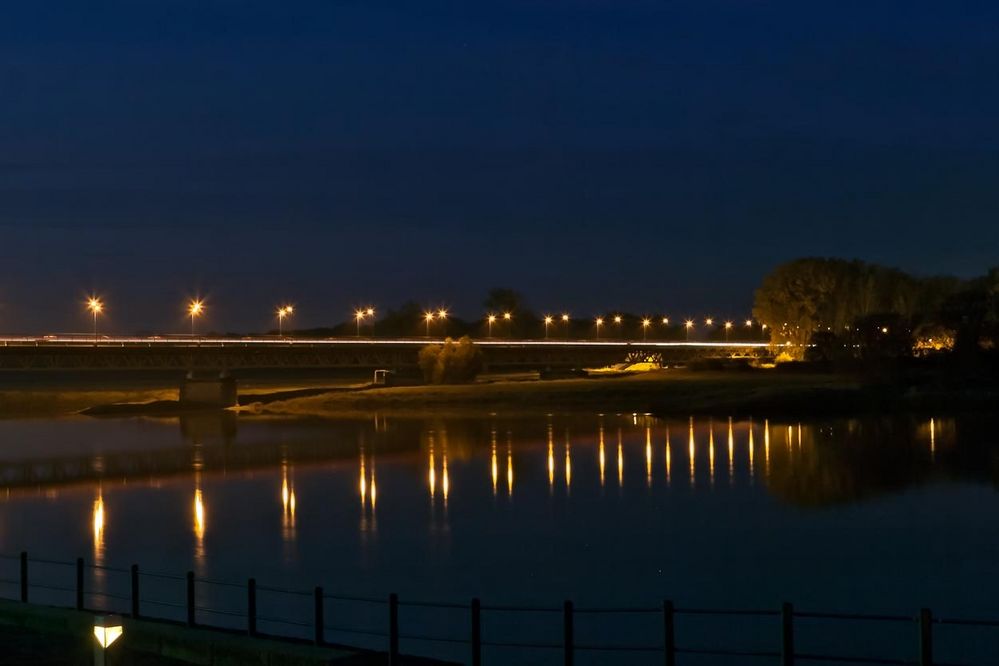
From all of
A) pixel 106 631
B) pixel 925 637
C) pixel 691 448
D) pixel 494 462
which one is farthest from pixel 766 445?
pixel 106 631

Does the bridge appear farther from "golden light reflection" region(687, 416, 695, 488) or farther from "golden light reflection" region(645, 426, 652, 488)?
"golden light reflection" region(645, 426, 652, 488)

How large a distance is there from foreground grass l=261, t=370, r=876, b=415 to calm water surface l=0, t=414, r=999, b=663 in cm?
1861

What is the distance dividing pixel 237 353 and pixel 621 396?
33.9 meters

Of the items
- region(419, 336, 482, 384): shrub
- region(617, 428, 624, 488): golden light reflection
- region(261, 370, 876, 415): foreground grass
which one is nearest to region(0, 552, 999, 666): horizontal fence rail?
region(617, 428, 624, 488): golden light reflection

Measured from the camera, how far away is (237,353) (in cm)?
11769

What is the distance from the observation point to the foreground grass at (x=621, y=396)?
101750 mm

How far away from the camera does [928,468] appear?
5909 cm

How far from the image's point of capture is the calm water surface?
30.5 meters

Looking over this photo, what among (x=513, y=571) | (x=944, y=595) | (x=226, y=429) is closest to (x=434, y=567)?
(x=513, y=571)

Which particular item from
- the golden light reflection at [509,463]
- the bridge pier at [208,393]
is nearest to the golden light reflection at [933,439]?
the golden light reflection at [509,463]

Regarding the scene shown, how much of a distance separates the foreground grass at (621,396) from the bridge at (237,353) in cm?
510

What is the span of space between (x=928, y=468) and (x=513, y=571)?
101 feet

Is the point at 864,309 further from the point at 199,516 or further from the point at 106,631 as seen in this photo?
the point at 106,631

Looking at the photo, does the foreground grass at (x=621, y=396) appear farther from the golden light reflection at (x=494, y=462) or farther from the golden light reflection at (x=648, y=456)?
the golden light reflection at (x=494, y=462)
